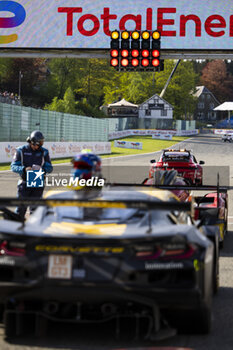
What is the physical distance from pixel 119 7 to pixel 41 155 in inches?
1006

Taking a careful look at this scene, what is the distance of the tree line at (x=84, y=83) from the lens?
332 feet

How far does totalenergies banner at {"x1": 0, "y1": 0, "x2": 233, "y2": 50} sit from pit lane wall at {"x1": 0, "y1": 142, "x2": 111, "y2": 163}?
5394 millimetres

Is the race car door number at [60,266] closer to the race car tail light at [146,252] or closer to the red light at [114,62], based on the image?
the race car tail light at [146,252]

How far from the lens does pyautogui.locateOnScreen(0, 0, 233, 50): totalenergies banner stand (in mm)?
34469

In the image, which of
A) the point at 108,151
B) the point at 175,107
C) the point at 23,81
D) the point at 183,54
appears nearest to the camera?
the point at 183,54

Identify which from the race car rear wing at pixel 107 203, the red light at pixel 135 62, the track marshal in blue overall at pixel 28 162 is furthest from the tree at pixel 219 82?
the race car rear wing at pixel 107 203

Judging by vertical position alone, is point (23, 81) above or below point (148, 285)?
above

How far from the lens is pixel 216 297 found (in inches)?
266

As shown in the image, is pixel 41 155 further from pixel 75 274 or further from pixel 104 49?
pixel 104 49

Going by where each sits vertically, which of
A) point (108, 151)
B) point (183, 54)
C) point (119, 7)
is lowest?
point (108, 151)

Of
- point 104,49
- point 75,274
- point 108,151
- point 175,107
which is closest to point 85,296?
point 75,274

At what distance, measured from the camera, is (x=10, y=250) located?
4992 millimetres

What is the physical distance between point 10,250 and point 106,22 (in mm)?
31094

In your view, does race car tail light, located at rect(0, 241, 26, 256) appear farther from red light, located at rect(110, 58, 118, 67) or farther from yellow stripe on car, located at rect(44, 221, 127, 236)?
red light, located at rect(110, 58, 118, 67)
